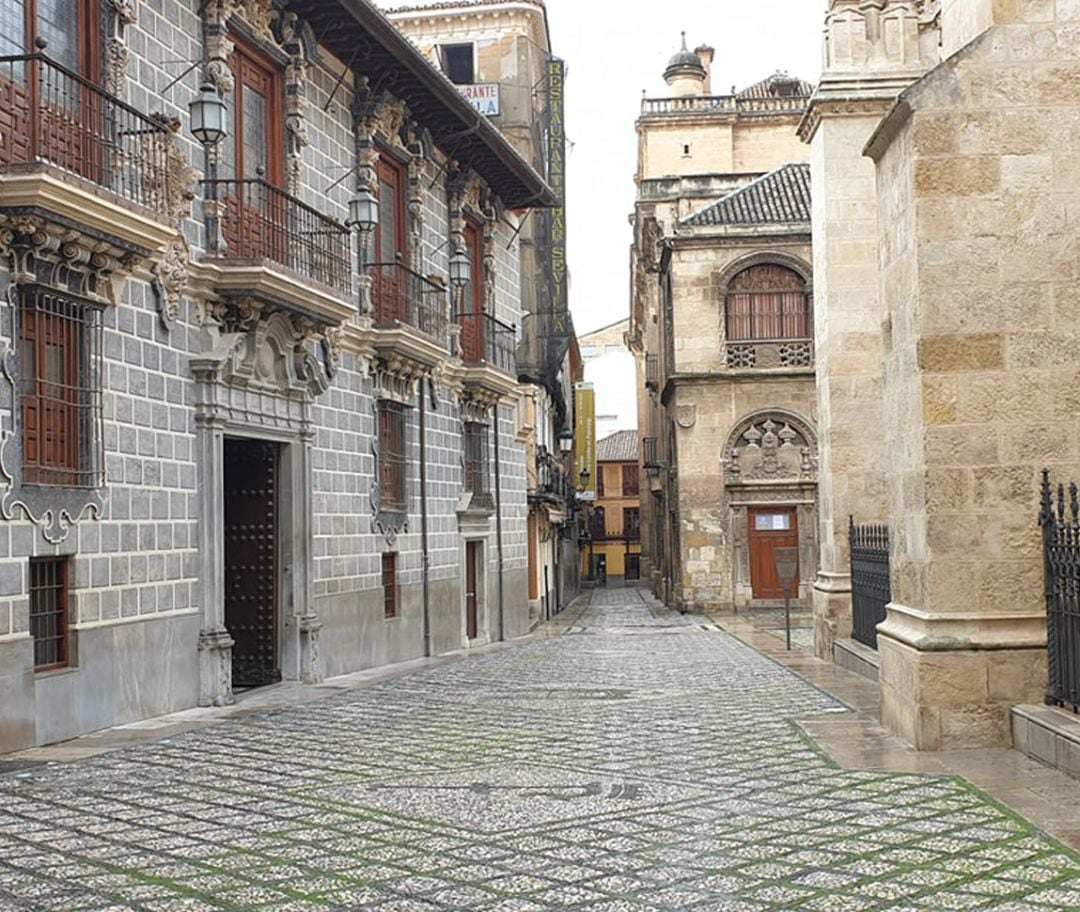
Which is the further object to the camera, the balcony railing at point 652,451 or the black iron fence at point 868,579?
the balcony railing at point 652,451

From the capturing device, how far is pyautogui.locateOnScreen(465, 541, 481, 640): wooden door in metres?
22.4

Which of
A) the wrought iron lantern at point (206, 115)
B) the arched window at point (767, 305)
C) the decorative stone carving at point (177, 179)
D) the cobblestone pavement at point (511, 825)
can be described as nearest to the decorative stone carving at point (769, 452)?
the arched window at point (767, 305)

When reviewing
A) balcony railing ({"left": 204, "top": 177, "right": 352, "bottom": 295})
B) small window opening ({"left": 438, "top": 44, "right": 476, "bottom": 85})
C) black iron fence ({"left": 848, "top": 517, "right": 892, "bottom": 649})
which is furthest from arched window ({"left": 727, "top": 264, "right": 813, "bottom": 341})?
balcony railing ({"left": 204, "top": 177, "right": 352, "bottom": 295})

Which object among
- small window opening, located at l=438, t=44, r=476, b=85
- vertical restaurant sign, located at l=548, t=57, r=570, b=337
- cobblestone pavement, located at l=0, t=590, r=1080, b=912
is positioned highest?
small window opening, located at l=438, t=44, r=476, b=85

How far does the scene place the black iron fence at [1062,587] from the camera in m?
8.04

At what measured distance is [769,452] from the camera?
32375 millimetres

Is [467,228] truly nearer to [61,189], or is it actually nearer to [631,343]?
[61,189]

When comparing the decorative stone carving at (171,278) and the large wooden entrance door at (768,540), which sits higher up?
the decorative stone carving at (171,278)

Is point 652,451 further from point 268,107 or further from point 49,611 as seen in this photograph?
point 49,611

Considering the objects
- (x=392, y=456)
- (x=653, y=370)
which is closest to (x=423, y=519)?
(x=392, y=456)

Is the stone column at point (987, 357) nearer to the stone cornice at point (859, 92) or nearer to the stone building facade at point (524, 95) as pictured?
the stone cornice at point (859, 92)

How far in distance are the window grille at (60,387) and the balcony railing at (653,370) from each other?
31387 millimetres

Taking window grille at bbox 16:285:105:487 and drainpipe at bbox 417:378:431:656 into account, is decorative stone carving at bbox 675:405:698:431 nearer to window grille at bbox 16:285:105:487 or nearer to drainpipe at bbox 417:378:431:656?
drainpipe at bbox 417:378:431:656

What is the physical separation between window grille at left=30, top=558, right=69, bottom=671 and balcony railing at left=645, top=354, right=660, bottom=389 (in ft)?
105
